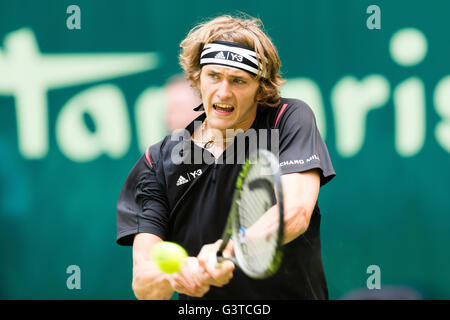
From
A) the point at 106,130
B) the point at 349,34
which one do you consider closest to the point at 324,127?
the point at 349,34

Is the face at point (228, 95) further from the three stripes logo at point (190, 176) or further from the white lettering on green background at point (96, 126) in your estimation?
the white lettering on green background at point (96, 126)

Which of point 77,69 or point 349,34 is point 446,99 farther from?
point 77,69

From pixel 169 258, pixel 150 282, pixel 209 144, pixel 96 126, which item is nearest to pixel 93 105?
pixel 96 126

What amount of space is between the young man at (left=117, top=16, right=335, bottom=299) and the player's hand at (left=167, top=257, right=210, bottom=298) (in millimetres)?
102

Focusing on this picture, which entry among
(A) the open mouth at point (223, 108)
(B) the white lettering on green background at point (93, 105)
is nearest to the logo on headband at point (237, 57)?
(A) the open mouth at point (223, 108)

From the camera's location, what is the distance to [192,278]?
2.42 m

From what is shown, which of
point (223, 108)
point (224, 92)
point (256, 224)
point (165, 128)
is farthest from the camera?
point (165, 128)

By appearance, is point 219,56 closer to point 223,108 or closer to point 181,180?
point 223,108

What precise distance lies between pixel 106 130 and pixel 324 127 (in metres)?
1.70

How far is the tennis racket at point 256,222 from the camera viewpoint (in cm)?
214

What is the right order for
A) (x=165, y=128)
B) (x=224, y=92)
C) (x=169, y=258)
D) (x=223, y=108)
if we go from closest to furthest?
(x=169, y=258) < (x=224, y=92) < (x=223, y=108) < (x=165, y=128)

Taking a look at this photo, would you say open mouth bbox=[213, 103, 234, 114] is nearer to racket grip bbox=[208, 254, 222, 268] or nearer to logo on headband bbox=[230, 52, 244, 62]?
logo on headband bbox=[230, 52, 244, 62]

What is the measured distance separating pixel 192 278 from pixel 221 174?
58cm

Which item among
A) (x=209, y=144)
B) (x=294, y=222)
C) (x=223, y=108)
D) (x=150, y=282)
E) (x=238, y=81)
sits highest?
(x=238, y=81)
